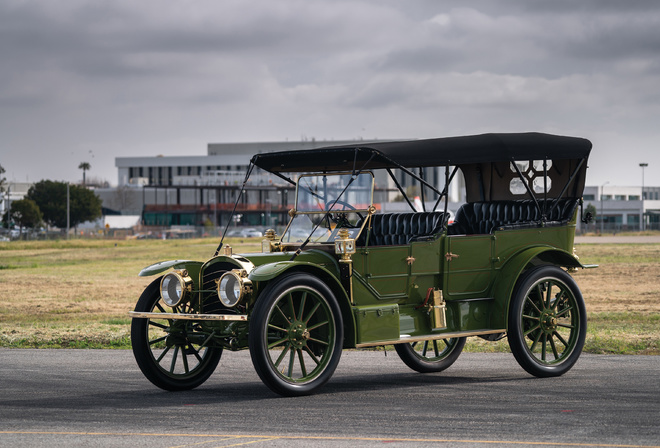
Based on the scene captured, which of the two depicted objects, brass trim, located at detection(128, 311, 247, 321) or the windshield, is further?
the windshield

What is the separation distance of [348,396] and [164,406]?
1.73m

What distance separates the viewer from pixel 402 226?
35.3ft

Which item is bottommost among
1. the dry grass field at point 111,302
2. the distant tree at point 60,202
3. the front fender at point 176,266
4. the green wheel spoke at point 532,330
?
the dry grass field at point 111,302

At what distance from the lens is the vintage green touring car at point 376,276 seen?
30.1 feet

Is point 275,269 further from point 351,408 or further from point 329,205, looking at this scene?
point 329,205

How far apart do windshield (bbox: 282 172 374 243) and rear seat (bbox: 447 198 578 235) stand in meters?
1.65

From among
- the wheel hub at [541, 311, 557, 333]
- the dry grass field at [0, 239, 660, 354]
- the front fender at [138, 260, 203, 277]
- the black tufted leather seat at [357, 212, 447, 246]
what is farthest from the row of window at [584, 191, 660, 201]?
the front fender at [138, 260, 203, 277]

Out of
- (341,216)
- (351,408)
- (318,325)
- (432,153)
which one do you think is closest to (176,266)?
(318,325)

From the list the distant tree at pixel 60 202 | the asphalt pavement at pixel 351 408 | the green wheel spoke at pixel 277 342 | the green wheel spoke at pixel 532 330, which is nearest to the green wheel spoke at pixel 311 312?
the green wheel spoke at pixel 277 342

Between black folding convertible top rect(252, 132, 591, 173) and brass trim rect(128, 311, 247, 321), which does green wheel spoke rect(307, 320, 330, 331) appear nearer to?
brass trim rect(128, 311, 247, 321)

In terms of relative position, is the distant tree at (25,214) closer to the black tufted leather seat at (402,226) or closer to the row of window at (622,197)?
the row of window at (622,197)

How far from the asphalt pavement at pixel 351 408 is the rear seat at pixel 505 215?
1.67m

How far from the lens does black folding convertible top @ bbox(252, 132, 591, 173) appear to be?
9.92 meters

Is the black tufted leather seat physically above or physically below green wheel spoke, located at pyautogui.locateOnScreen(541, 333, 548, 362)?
above
